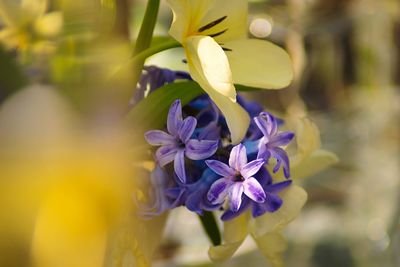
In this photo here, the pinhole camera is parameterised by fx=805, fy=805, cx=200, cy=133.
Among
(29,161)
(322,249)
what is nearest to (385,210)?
(322,249)

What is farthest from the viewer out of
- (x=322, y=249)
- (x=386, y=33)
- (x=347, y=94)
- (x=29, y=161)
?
(x=347, y=94)

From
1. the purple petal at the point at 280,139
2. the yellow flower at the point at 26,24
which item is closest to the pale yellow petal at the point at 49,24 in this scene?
the yellow flower at the point at 26,24

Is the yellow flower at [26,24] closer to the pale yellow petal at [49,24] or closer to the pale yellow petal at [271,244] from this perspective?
the pale yellow petal at [49,24]

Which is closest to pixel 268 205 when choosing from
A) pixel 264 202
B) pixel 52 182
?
pixel 264 202

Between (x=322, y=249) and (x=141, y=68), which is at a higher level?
(x=141, y=68)

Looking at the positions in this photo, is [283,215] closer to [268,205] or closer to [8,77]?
[268,205]

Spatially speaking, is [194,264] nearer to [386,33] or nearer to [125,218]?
[125,218]

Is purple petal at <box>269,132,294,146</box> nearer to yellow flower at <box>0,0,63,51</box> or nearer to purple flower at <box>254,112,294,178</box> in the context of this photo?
purple flower at <box>254,112,294,178</box>

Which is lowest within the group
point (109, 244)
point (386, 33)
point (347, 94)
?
point (347, 94)
